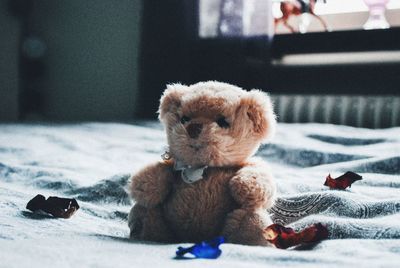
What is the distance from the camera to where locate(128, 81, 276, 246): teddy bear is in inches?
25.4

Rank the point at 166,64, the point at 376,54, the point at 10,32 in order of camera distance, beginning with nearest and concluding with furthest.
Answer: the point at 376,54 → the point at 166,64 → the point at 10,32

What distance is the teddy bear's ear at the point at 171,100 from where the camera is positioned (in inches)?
28.6

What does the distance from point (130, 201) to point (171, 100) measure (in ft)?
1.01

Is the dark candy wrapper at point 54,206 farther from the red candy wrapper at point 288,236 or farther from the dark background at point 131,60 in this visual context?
the dark background at point 131,60

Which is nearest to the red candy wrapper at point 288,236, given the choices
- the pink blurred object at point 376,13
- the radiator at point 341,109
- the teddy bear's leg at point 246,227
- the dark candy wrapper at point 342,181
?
the teddy bear's leg at point 246,227

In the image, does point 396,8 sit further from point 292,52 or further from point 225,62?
point 225,62

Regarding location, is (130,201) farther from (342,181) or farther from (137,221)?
(342,181)

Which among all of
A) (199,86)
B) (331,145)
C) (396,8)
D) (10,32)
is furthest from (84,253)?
(10,32)

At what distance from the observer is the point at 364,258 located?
0.53m

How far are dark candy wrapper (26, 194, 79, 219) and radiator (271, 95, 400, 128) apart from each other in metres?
1.44

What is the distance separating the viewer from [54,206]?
800 mm

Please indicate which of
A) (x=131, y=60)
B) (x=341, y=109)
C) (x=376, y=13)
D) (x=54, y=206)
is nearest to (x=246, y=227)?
(x=54, y=206)

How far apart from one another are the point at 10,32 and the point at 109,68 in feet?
2.12

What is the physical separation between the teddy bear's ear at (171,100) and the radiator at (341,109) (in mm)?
1442
